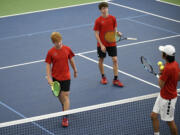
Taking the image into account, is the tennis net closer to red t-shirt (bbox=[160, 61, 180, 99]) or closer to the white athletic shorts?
the white athletic shorts

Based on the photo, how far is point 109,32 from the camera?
35.9ft

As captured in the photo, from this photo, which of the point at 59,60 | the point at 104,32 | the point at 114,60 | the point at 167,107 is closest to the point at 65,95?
the point at 59,60

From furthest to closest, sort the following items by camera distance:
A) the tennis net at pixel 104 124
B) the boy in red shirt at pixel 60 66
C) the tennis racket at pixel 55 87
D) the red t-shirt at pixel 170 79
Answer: the boy in red shirt at pixel 60 66 → the tennis net at pixel 104 124 → the tennis racket at pixel 55 87 → the red t-shirt at pixel 170 79

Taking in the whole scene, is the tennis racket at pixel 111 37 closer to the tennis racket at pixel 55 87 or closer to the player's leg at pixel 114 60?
the player's leg at pixel 114 60

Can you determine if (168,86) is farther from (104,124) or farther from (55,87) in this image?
(55,87)

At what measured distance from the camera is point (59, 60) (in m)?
8.91

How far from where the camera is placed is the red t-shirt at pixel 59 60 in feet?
29.2

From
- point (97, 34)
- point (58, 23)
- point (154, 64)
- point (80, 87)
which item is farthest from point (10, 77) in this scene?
point (58, 23)

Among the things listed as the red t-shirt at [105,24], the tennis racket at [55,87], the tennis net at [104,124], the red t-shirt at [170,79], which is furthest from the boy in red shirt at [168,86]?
the red t-shirt at [105,24]

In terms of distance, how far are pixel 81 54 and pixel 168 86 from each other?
6.27 metres

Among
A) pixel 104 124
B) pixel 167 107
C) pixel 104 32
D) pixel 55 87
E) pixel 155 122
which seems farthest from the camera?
pixel 104 32

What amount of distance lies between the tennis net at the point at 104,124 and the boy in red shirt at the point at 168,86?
865 millimetres

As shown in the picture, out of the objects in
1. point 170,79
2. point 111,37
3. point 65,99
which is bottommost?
point 65,99

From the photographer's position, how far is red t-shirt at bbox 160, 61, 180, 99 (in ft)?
24.1
